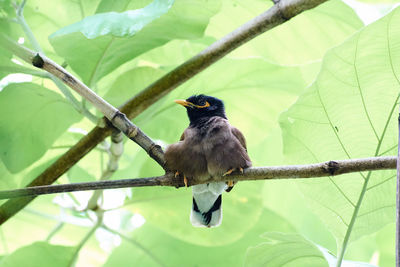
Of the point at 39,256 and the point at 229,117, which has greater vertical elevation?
the point at 229,117

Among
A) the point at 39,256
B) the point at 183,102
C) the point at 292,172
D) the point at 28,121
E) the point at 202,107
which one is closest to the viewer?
the point at 292,172

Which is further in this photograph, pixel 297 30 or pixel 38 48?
pixel 297 30

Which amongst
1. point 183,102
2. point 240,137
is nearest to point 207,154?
point 240,137

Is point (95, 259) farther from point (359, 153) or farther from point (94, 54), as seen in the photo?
point (359, 153)

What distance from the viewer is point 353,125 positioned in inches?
76.4

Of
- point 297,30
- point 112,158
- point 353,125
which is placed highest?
A: point 297,30

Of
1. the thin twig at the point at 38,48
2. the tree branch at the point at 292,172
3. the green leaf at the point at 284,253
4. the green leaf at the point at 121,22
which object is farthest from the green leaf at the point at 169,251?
the green leaf at the point at 121,22

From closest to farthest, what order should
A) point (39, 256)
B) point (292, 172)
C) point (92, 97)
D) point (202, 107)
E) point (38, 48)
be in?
point (292, 172)
point (92, 97)
point (38, 48)
point (39, 256)
point (202, 107)

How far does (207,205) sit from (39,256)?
722 mm

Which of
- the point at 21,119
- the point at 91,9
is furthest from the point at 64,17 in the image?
the point at 21,119

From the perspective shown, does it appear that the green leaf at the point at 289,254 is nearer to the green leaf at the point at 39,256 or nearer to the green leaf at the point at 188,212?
the green leaf at the point at 188,212

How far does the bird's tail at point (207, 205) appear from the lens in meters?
2.29

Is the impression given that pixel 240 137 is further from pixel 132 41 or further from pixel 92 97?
pixel 92 97

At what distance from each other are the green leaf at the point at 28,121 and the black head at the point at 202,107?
53 centimetres
